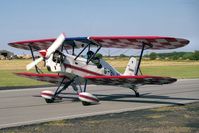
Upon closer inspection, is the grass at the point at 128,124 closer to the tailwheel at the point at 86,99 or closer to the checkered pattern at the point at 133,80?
the checkered pattern at the point at 133,80

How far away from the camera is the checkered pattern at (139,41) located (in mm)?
14875

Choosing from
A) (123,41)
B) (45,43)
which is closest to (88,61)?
(123,41)

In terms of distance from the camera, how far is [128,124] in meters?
9.97

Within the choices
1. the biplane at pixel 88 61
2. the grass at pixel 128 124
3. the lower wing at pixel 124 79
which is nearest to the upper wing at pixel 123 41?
the biplane at pixel 88 61

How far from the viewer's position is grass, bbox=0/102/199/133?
915cm

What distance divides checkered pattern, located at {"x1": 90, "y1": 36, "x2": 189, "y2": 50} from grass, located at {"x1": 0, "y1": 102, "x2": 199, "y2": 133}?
339 centimetres

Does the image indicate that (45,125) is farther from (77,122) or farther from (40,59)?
(40,59)

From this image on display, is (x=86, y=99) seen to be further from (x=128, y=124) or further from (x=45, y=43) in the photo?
(x=128, y=124)

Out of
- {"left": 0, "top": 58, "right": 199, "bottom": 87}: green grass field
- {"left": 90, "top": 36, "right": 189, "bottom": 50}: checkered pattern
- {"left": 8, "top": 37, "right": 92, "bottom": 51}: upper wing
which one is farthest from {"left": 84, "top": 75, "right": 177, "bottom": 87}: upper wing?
{"left": 0, "top": 58, "right": 199, "bottom": 87}: green grass field

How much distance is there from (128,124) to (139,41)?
257 inches

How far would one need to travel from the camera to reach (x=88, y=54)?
16.7m

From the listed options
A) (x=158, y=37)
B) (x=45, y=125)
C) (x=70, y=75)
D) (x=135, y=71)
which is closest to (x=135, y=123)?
(x=45, y=125)

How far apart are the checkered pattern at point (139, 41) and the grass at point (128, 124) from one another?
3386 millimetres

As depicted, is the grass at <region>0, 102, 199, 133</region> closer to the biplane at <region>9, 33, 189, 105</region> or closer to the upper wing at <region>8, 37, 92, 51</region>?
the biplane at <region>9, 33, 189, 105</region>
